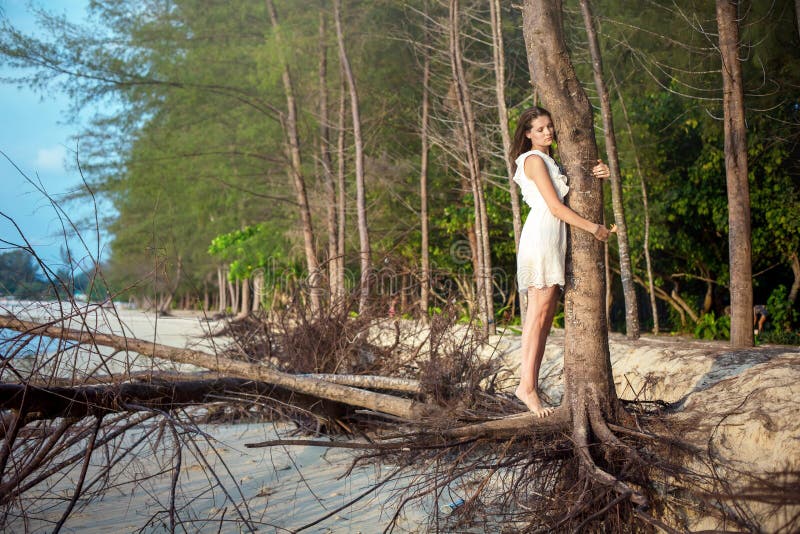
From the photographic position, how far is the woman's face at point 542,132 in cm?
436

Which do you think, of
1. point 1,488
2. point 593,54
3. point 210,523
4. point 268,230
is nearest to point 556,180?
point 210,523

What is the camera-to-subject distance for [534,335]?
4383 millimetres

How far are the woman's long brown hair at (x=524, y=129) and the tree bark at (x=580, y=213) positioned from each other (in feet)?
0.24

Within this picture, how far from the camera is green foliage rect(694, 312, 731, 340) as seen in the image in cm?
1609

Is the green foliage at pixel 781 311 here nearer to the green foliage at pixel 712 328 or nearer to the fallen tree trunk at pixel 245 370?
the green foliage at pixel 712 328

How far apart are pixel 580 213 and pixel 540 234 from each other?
262 millimetres

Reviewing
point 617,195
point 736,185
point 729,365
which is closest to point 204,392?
point 729,365

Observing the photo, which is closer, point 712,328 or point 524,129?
point 524,129

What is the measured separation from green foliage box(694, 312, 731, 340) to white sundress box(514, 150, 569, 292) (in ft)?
43.6

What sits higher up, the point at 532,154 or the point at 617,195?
the point at 617,195

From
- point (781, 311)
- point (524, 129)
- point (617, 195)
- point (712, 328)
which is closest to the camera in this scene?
point (524, 129)

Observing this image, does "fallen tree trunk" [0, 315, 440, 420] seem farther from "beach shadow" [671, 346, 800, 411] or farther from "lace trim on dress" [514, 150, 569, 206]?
"beach shadow" [671, 346, 800, 411]

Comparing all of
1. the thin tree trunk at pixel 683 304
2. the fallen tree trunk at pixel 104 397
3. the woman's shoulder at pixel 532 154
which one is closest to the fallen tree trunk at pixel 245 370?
the fallen tree trunk at pixel 104 397

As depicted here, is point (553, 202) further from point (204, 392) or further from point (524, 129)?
point (204, 392)
